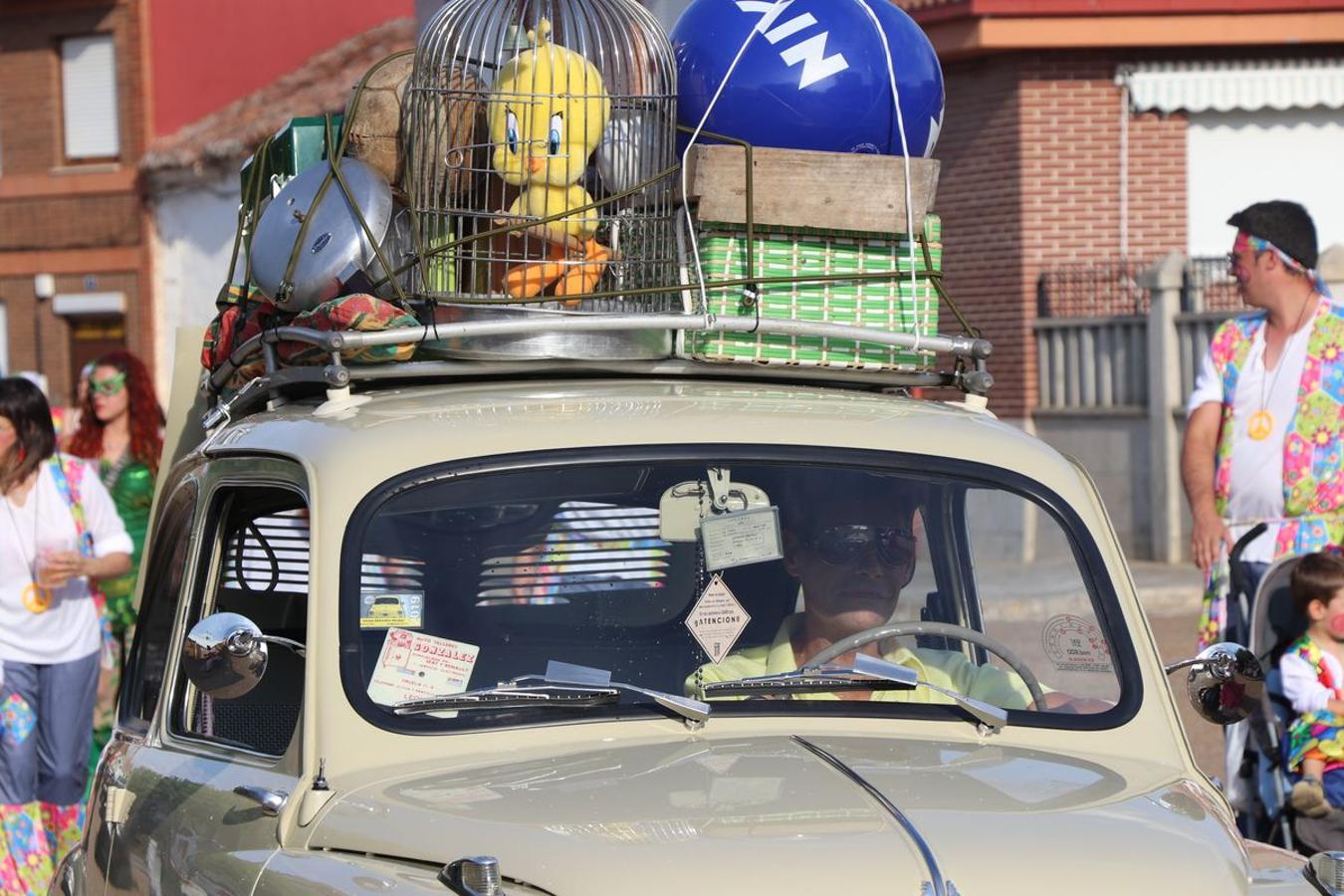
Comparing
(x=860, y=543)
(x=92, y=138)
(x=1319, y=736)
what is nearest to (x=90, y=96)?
(x=92, y=138)

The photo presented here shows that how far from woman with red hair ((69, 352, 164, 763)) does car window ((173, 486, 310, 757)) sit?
5.07m

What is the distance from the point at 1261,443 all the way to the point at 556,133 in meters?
3.17

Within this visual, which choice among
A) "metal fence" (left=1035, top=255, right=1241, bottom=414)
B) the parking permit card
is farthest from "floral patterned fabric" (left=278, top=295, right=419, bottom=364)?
"metal fence" (left=1035, top=255, right=1241, bottom=414)

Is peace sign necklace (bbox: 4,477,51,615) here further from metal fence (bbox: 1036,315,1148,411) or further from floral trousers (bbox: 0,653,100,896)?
metal fence (bbox: 1036,315,1148,411)

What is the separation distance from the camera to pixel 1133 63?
22.2m

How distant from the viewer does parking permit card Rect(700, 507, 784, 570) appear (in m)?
4.07

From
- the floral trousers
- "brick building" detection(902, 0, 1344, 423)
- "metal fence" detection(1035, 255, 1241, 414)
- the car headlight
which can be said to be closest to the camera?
the car headlight

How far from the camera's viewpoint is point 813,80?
16.6ft

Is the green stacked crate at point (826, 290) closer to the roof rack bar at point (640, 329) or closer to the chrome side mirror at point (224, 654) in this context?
the roof rack bar at point (640, 329)

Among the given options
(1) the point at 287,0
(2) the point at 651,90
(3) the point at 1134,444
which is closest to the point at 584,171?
(2) the point at 651,90

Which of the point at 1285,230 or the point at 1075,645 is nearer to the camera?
the point at 1075,645

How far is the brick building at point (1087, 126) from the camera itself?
21.8 metres

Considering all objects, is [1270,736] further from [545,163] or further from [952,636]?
[545,163]

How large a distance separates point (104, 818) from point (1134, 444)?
16.8 metres
